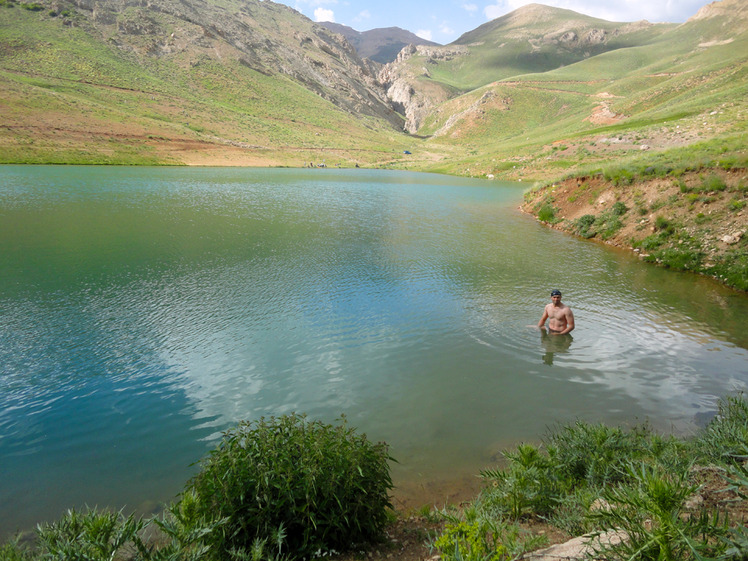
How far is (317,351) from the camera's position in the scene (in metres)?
10.2

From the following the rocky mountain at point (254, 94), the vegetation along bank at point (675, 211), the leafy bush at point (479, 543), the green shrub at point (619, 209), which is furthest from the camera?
the rocky mountain at point (254, 94)

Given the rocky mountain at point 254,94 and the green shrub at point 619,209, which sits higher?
the rocky mountain at point 254,94

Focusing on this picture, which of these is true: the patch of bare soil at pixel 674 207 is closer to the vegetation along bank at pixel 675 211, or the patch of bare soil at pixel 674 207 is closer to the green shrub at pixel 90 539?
the vegetation along bank at pixel 675 211

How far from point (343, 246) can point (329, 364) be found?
12.5 metres

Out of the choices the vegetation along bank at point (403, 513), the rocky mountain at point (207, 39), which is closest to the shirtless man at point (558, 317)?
the vegetation along bank at point (403, 513)

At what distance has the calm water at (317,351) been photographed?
22.3 feet

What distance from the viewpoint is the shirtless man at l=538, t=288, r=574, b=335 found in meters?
11.2

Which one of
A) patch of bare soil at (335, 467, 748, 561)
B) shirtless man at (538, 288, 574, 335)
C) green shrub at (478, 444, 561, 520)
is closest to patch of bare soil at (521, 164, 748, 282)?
shirtless man at (538, 288, 574, 335)

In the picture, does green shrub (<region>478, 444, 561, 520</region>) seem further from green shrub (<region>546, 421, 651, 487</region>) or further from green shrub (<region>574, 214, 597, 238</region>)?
green shrub (<region>574, 214, 597, 238</region>)

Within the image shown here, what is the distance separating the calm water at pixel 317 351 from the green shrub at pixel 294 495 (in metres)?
1.83

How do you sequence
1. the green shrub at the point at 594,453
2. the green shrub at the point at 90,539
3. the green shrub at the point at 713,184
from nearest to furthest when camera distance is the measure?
the green shrub at the point at 90,539
the green shrub at the point at 594,453
the green shrub at the point at 713,184

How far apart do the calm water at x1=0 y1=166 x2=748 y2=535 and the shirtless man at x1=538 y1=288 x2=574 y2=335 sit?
0.42m

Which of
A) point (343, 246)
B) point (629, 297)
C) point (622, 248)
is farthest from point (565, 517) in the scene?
point (622, 248)

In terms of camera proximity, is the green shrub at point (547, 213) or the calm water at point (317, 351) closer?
the calm water at point (317, 351)
